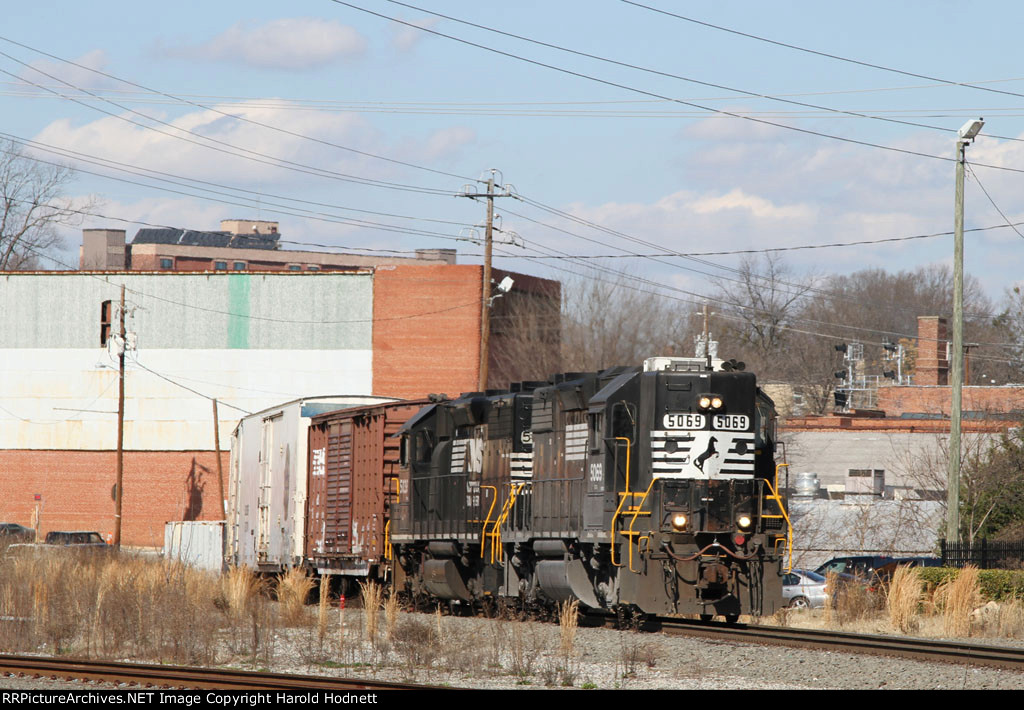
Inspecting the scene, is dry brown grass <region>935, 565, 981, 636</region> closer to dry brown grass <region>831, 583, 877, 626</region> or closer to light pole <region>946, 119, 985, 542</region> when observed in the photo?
dry brown grass <region>831, 583, 877, 626</region>

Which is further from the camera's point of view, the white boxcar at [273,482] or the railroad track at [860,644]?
the white boxcar at [273,482]

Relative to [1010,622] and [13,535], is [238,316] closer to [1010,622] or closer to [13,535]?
[13,535]

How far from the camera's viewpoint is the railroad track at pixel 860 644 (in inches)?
565

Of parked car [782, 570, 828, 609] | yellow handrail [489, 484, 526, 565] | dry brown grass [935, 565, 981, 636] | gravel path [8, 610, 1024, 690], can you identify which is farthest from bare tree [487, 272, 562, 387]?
gravel path [8, 610, 1024, 690]

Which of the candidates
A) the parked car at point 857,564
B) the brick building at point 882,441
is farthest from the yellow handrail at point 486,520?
the brick building at point 882,441

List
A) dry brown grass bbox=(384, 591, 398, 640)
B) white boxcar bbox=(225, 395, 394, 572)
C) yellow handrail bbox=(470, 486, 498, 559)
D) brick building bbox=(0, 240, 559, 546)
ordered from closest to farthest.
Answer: dry brown grass bbox=(384, 591, 398, 640) < yellow handrail bbox=(470, 486, 498, 559) < white boxcar bbox=(225, 395, 394, 572) < brick building bbox=(0, 240, 559, 546)

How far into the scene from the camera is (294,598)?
20.5 metres

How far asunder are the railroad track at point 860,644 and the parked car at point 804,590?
41.9 ft

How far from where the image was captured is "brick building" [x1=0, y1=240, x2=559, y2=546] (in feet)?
192

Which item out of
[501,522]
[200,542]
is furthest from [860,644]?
[200,542]

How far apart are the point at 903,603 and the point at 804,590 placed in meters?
11.9

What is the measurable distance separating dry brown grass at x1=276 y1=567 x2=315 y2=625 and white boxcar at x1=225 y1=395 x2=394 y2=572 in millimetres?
4445

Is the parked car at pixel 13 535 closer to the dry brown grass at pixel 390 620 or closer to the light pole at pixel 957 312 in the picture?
the dry brown grass at pixel 390 620
